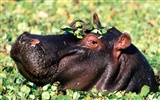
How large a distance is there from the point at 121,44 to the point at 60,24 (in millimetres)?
4163

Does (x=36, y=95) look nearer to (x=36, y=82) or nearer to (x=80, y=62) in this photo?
(x=36, y=82)

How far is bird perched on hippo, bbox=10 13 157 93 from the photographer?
565 cm

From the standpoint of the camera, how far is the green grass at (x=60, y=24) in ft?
18.9

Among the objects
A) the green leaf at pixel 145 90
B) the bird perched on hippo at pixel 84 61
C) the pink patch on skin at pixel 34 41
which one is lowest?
the green leaf at pixel 145 90

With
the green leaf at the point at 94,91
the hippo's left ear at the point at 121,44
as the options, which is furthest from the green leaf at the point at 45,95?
the hippo's left ear at the point at 121,44

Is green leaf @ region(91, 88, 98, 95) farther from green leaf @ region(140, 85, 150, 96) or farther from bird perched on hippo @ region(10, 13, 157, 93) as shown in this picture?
green leaf @ region(140, 85, 150, 96)

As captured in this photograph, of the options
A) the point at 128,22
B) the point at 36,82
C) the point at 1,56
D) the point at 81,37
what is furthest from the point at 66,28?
the point at 128,22

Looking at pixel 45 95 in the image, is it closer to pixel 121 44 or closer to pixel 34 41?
pixel 34 41

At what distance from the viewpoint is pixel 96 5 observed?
11.7 meters

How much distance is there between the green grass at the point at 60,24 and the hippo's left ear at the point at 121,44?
464 mm

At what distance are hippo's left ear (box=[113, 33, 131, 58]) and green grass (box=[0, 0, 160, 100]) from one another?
46 centimetres

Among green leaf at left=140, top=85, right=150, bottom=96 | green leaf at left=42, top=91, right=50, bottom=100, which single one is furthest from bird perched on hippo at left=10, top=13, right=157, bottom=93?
green leaf at left=140, top=85, right=150, bottom=96

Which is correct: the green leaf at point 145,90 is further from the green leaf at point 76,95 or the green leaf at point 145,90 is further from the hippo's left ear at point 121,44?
the green leaf at point 76,95

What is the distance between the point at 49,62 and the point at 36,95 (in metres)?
0.34
